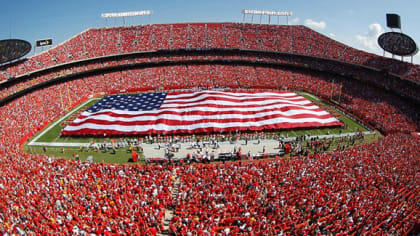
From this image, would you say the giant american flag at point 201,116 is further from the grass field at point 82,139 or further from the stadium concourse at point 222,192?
the stadium concourse at point 222,192

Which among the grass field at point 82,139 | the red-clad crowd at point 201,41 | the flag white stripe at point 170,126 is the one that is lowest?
the grass field at point 82,139

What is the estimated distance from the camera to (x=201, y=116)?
3052 centimetres

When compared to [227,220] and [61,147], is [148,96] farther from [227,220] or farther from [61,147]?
[227,220]

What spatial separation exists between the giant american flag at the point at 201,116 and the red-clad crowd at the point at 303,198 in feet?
32.4

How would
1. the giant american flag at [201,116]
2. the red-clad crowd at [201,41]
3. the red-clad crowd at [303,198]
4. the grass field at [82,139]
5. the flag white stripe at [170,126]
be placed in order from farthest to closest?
the red-clad crowd at [201,41] < the giant american flag at [201,116] < the flag white stripe at [170,126] < the grass field at [82,139] < the red-clad crowd at [303,198]

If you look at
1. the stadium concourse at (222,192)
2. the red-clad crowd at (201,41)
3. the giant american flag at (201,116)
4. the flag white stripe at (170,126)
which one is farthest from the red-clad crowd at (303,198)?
the red-clad crowd at (201,41)

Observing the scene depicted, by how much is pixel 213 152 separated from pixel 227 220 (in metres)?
10.8

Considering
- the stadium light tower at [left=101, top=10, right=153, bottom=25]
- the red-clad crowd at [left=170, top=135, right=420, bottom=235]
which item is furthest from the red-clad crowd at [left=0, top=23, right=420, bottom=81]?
the red-clad crowd at [left=170, top=135, right=420, bottom=235]

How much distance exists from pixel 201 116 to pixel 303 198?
17.4 m

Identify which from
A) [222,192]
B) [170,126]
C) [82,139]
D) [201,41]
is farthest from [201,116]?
[201,41]

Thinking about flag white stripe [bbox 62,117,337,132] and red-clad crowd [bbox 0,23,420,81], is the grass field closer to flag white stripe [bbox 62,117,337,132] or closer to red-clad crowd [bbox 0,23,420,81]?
flag white stripe [bbox 62,117,337,132]

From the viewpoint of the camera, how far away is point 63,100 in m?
38.6

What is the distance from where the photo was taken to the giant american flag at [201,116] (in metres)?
28.7

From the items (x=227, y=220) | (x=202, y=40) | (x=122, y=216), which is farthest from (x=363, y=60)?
(x=122, y=216)
